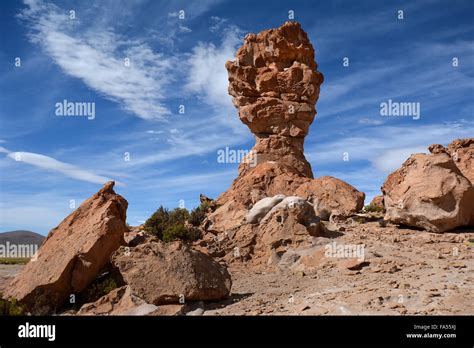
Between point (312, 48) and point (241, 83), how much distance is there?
231 inches

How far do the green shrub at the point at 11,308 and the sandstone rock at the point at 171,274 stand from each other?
→ 239 cm

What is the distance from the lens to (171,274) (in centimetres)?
848

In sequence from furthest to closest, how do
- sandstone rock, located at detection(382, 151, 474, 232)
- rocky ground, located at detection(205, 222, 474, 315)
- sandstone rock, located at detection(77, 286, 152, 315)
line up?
sandstone rock, located at detection(382, 151, 474, 232), sandstone rock, located at detection(77, 286, 152, 315), rocky ground, located at detection(205, 222, 474, 315)

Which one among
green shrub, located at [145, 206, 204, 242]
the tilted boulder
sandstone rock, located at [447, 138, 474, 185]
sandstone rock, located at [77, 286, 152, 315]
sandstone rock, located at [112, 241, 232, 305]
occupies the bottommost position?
sandstone rock, located at [77, 286, 152, 315]

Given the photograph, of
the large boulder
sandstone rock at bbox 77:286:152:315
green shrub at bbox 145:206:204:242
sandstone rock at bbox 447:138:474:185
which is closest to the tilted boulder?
green shrub at bbox 145:206:204:242

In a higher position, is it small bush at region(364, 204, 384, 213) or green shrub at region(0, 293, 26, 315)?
small bush at region(364, 204, 384, 213)

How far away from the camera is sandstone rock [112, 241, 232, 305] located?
825 cm

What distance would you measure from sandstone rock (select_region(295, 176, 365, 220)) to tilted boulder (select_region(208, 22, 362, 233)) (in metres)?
4.29

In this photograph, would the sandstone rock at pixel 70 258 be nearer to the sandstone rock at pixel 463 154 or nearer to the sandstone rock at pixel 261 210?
the sandstone rock at pixel 261 210

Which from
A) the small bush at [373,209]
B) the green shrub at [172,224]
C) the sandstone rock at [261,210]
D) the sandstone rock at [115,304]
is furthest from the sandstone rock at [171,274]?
the small bush at [373,209]

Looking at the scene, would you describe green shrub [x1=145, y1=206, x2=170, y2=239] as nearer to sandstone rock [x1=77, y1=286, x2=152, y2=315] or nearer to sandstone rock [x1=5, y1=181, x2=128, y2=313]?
sandstone rock [x1=5, y1=181, x2=128, y2=313]
